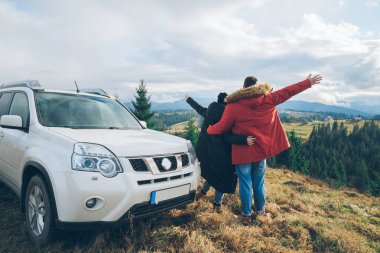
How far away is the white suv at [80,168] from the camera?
3.21m

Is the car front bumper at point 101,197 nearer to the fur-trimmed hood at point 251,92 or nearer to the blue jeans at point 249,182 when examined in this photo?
the blue jeans at point 249,182

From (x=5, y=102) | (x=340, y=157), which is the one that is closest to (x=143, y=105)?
(x=5, y=102)

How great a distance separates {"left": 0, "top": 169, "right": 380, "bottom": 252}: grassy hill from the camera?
372 cm

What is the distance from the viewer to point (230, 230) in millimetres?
4180

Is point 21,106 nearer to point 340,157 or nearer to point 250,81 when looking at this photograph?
point 250,81

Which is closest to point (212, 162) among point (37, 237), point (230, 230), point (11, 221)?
point (230, 230)

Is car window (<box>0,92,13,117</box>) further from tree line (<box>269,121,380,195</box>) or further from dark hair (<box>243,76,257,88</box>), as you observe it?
tree line (<box>269,121,380,195</box>)

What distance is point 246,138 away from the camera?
175 inches

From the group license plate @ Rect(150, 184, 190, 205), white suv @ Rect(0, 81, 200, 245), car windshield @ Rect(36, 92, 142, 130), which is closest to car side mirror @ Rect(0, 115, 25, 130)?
white suv @ Rect(0, 81, 200, 245)

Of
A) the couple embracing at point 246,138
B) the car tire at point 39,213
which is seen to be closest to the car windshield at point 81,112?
the car tire at point 39,213

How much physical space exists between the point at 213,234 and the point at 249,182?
1084 mm

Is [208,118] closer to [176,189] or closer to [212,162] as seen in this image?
[212,162]

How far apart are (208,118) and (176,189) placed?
5.90 ft

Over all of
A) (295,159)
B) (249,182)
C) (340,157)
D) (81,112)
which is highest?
(81,112)
